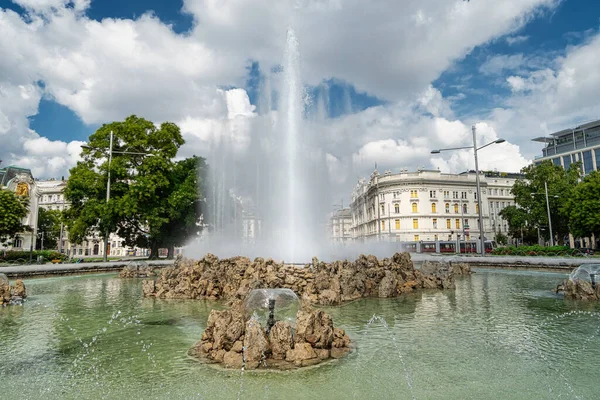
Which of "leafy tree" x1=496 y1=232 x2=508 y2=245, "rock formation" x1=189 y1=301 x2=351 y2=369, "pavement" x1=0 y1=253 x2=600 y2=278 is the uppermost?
"leafy tree" x1=496 y1=232 x2=508 y2=245

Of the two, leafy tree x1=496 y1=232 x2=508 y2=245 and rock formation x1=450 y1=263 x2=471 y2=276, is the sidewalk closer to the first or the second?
rock formation x1=450 y1=263 x2=471 y2=276

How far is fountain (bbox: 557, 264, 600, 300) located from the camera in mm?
14219

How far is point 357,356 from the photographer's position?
7852mm

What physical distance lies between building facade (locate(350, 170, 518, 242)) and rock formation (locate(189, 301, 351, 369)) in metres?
80.7

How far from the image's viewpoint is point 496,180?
102 meters

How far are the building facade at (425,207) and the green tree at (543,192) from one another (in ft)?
77.0

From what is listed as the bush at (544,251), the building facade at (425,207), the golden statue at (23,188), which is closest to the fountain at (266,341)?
the bush at (544,251)

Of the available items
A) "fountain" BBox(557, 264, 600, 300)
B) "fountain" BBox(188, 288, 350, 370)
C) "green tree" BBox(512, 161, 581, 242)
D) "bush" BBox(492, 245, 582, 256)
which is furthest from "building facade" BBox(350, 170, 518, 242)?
"fountain" BBox(188, 288, 350, 370)

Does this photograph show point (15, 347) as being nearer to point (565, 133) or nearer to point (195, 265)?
point (195, 265)

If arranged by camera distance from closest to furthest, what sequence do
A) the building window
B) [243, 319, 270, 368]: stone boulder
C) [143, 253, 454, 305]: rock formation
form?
[243, 319, 270, 368]: stone boulder < [143, 253, 454, 305]: rock formation < the building window

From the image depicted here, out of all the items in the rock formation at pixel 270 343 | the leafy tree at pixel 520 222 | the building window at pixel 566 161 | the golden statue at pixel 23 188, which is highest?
the building window at pixel 566 161

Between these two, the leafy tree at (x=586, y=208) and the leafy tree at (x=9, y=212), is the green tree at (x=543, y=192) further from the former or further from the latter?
the leafy tree at (x=9, y=212)

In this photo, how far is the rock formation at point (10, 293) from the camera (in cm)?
1506

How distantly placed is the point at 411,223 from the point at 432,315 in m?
81.5
